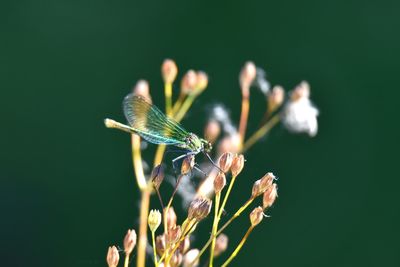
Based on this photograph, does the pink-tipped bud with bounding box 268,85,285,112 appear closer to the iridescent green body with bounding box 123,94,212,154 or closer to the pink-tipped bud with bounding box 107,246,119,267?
the iridescent green body with bounding box 123,94,212,154

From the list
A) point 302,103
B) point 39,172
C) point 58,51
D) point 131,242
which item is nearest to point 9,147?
point 39,172

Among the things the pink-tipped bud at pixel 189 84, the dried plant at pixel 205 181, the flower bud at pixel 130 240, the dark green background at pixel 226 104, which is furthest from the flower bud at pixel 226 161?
the dark green background at pixel 226 104

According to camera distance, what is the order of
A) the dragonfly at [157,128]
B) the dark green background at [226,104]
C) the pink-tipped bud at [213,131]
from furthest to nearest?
the dark green background at [226,104]
the pink-tipped bud at [213,131]
the dragonfly at [157,128]

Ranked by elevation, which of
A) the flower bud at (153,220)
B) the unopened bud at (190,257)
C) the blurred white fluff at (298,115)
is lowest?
the unopened bud at (190,257)

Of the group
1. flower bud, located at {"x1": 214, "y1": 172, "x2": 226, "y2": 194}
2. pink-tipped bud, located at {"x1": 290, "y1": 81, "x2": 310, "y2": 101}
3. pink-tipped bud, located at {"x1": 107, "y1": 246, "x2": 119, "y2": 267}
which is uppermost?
pink-tipped bud, located at {"x1": 290, "y1": 81, "x2": 310, "y2": 101}

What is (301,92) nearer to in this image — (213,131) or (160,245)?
(213,131)

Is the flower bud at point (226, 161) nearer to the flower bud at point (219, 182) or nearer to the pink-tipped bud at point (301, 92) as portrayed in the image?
the flower bud at point (219, 182)

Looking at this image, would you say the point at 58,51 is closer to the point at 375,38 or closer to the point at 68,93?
the point at 68,93

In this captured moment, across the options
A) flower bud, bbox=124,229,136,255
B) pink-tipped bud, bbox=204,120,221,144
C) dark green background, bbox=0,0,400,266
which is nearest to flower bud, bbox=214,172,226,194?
flower bud, bbox=124,229,136,255
